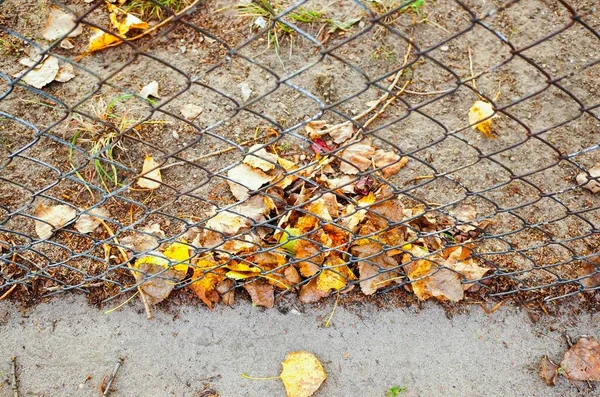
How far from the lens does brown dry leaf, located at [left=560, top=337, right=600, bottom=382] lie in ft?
6.26

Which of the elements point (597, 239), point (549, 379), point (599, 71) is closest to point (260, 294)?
point (549, 379)

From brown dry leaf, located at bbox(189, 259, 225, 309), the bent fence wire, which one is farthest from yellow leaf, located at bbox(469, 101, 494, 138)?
brown dry leaf, located at bbox(189, 259, 225, 309)

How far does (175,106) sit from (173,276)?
72 cm

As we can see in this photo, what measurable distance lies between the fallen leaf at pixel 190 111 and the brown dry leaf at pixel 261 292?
0.72 m

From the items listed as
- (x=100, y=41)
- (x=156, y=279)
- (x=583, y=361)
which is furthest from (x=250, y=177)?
(x=583, y=361)

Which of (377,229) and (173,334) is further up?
(377,229)

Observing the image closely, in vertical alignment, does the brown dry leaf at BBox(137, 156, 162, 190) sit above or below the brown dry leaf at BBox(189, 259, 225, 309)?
above

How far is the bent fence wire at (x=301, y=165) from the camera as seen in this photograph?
1.96m

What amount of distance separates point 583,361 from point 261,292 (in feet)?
3.64

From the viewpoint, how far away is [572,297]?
2035 mm

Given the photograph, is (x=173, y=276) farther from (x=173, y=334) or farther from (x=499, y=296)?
(x=499, y=296)

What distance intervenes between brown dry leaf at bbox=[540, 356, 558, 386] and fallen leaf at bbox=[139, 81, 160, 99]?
1739 millimetres

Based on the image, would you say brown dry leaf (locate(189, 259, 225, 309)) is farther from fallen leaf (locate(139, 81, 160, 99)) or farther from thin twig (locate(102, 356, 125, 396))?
fallen leaf (locate(139, 81, 160, 99))

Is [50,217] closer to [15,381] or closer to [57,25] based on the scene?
[15,381]
